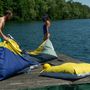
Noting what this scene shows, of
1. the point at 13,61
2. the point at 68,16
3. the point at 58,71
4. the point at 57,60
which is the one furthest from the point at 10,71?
the point at 68,16

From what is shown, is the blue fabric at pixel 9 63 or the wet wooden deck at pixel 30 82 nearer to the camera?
the wet wooden deck at pixel 30 82

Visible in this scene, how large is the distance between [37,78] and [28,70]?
102cm

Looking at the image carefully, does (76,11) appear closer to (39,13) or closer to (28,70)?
(39,13)

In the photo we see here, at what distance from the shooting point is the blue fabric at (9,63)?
42.2 feet

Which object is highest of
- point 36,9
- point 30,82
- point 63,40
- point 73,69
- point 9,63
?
point 9,63

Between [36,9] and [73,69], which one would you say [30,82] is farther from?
[36,9]

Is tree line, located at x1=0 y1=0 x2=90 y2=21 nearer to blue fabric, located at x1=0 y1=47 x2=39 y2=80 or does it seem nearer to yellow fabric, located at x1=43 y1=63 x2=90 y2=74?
blue fabric, located at x1=0 y1=47 x2=39 y2=80

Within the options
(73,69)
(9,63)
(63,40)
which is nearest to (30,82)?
(9,63)

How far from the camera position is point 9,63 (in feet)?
42.8

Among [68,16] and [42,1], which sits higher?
[42,1]

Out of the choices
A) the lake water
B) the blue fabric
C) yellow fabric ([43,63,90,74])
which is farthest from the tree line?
yellow fabric ([43,63,90,74])

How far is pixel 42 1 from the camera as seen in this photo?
12769cm

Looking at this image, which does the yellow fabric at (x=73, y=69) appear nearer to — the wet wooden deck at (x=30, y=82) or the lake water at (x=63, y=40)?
the wet wooden deck at (x=30, y=82)

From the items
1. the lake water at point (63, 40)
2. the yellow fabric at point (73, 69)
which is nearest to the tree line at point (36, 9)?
the lake water at point (63, 40)
